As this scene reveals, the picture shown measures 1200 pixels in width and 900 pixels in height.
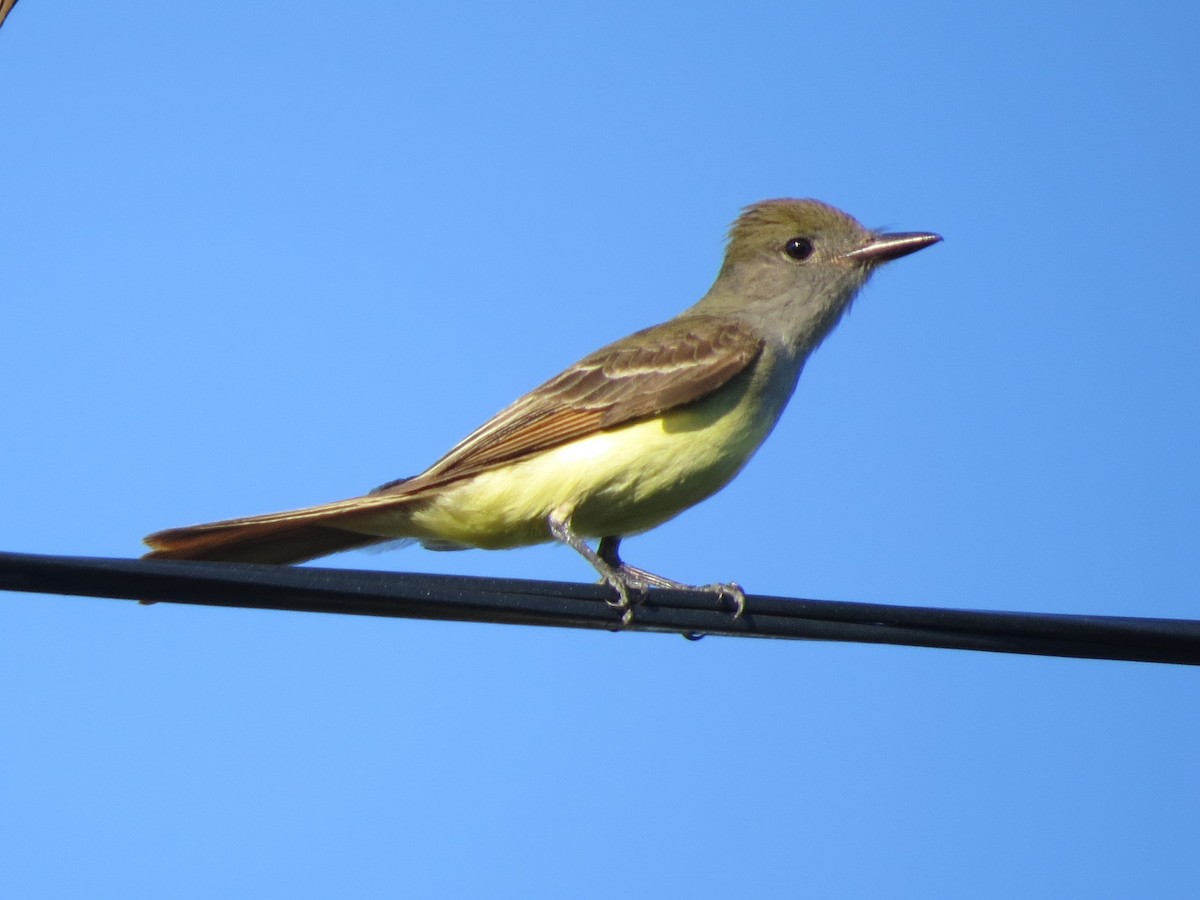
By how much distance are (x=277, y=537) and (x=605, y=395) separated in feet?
5.91

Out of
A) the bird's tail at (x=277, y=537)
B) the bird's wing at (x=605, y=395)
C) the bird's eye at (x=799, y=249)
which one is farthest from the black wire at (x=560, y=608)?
the bird's eye at (x=799, y=249)

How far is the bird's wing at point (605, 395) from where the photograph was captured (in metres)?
7.77

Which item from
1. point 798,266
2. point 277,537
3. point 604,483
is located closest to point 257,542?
point 277,537

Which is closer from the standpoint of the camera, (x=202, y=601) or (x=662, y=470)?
(x=202, y=601)

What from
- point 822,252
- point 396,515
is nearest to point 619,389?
point 396,515

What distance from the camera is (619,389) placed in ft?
26.2

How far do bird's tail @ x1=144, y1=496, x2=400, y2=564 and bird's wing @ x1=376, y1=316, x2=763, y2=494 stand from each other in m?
0.28

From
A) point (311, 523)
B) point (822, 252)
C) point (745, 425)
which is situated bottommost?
point (311, 523)

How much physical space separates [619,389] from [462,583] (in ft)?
10.7

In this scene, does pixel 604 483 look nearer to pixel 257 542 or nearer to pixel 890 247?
pixel 257 542

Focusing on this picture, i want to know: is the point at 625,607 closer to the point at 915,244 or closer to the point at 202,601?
the point at 202,601

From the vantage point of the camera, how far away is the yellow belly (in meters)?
7.61

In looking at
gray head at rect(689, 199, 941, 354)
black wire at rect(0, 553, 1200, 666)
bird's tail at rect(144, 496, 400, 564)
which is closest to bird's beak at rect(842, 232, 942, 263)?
gray head at rect(689, 199, 941, 354)

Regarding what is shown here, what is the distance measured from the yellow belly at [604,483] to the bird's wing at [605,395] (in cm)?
7
